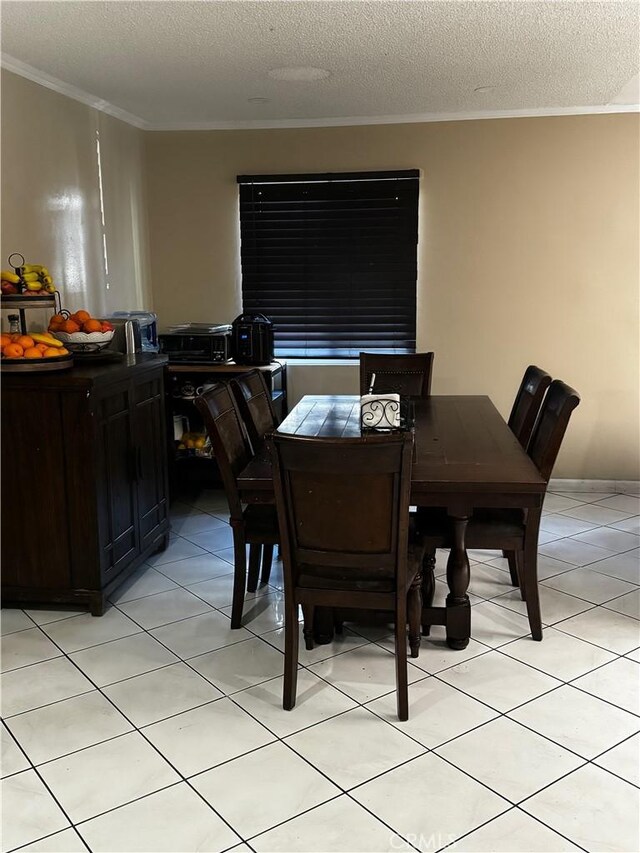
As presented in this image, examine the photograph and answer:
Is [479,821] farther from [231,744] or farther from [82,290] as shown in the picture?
[82,290]

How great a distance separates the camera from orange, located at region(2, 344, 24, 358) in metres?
3.00

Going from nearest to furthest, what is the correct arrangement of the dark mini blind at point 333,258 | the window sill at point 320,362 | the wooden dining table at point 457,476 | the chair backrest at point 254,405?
the wooden dining table at point 457,476
the chair backrest at point 254,405
the dark mini blind at point 333,258
the window sill at point 320,362

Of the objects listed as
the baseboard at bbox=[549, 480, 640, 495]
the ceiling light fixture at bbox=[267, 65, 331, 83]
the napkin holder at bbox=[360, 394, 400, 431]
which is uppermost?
the ceiling light fixture at bbox=[267, 65, 331, 83]

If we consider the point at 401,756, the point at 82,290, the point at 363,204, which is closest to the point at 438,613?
the point at 401,756

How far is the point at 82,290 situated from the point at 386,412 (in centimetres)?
206

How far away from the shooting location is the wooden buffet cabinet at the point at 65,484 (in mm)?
3051

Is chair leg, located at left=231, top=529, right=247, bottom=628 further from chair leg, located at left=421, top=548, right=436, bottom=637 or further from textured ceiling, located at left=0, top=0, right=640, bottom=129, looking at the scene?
textured ceiling, located at left=0, top=0, right=640, bottom=129

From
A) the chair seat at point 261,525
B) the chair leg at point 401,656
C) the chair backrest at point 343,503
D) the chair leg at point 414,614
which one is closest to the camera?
the chair backrest at point 343,503

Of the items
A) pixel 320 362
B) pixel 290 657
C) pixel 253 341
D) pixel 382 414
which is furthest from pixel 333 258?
pixel 290 657

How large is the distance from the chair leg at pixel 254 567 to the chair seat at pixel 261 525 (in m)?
0.32

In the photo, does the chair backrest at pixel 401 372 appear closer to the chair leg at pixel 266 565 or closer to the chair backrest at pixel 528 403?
the chair backrest at pixel 528 403

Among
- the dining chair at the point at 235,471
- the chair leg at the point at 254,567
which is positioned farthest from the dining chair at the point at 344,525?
the chair leg at the point at 254,567

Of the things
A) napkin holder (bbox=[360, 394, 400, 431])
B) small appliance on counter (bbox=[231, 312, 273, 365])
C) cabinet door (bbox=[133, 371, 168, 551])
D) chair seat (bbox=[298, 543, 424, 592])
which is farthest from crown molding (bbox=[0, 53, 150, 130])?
chair seat (bbox=[298, 543, 424, 592])

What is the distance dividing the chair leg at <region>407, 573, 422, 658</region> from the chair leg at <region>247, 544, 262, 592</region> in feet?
2.81
